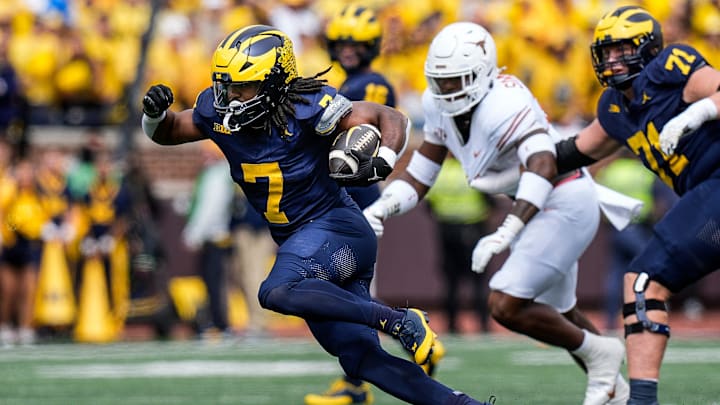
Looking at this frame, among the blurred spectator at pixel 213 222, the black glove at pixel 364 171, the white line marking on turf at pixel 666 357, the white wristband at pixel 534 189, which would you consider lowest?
the white line marking on turf at pixel 666 357

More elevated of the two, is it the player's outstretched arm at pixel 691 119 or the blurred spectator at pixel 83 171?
the player's outstretched arm at pixel 691 119

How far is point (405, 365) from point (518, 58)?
991 centimetres

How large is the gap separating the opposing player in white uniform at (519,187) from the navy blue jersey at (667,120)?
49 centimetres

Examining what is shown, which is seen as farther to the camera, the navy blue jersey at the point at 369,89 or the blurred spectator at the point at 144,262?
the blurred spectator at the point at 144,262

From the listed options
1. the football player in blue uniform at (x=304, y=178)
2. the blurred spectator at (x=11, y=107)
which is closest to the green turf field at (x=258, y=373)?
the football player in blue uniform at (x=304, y=178)

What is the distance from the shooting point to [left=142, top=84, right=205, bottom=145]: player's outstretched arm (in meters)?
5.86

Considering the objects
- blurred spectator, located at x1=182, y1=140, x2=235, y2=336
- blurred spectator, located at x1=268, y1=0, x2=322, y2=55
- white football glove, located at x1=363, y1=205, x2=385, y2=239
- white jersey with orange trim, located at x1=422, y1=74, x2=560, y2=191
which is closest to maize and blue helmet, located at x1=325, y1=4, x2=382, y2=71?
white jersey with orange trim, located at x1=422, y1=74, x2=560, y2=191

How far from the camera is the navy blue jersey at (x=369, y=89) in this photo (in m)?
7.72

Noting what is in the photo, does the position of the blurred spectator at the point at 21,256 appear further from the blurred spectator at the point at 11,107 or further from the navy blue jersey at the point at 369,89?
the navy blue jersey at the point at 369,89

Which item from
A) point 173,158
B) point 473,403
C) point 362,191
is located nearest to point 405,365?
point 473,403

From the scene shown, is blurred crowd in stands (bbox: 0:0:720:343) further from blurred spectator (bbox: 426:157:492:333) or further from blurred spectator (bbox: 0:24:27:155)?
blurred spectator (bbox: 426:157:492:333)

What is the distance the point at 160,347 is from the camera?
1209 cm

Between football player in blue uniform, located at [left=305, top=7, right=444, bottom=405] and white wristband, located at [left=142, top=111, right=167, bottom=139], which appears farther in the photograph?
football player in blue uniform, located at [left=305, top=7, right=444, bottom=405]

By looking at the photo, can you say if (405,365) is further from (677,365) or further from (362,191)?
(677,365)
